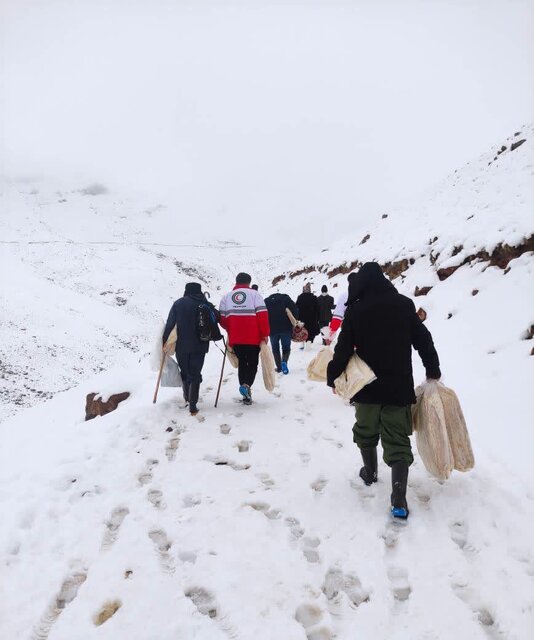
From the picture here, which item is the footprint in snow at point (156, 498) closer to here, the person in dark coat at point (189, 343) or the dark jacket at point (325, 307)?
the person in dark coat at point (189, 343)

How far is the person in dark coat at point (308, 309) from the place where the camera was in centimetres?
1112

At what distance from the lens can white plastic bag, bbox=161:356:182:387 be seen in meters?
7.12

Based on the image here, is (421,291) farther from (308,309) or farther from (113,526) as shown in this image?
(113,526)

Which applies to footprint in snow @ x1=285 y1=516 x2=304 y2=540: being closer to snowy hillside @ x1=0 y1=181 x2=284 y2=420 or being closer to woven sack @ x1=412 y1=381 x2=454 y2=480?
woven sack @ x1=412 y1=381 x2=454 y2=480

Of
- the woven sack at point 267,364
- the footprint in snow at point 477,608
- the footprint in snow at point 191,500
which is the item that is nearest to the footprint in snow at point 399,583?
the footprint in snow at point 477,608

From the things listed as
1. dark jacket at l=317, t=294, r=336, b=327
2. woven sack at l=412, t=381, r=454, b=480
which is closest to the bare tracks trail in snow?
woven sack at l=412, t=381, r=454, b=480

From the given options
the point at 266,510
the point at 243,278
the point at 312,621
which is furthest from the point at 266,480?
the point at 243,278

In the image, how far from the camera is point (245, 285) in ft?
23.7

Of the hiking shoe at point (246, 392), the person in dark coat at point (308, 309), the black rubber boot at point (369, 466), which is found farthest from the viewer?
the person in dark coat at point (308, 309)

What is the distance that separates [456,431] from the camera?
143 inches

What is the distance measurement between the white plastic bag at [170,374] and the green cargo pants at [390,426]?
168 inches

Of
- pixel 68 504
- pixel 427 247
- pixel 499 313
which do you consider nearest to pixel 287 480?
pixel 68 504

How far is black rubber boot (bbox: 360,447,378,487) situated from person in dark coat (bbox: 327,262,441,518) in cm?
42

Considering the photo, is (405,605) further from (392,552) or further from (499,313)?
(499,313)
